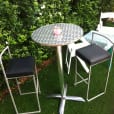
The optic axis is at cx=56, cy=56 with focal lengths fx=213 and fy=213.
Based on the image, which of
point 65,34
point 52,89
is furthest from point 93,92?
point 65,34

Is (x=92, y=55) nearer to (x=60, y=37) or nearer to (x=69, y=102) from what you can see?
(x=60, y=37)

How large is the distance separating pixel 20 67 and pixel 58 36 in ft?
2.29

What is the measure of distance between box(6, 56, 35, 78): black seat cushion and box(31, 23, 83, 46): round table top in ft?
1.25

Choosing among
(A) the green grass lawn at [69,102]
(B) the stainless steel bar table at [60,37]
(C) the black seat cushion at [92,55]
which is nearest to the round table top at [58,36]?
(B) the stainless steel bar table at [60,37]

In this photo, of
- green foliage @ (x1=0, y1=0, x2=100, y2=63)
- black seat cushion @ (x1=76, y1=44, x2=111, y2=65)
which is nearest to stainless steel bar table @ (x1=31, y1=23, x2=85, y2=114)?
black seat cushion @ (x1=76, y1=44, x2=111, y2=65)

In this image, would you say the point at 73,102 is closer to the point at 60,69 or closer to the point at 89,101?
the point at 89,101

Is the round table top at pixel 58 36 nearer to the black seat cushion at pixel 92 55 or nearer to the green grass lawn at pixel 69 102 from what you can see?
the black seat cushion at pixel 92 55

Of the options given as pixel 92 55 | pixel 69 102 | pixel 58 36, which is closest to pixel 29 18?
pixel 58 36

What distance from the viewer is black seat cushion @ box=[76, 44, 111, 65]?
305cm

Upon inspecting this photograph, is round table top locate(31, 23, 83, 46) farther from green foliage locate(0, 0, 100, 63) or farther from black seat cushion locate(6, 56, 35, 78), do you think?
green foliage locate(0, 0, 100, 63)

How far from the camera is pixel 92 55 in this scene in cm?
313

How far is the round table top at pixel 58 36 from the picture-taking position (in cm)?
282

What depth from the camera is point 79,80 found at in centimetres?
395

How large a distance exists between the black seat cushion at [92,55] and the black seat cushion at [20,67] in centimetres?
76
